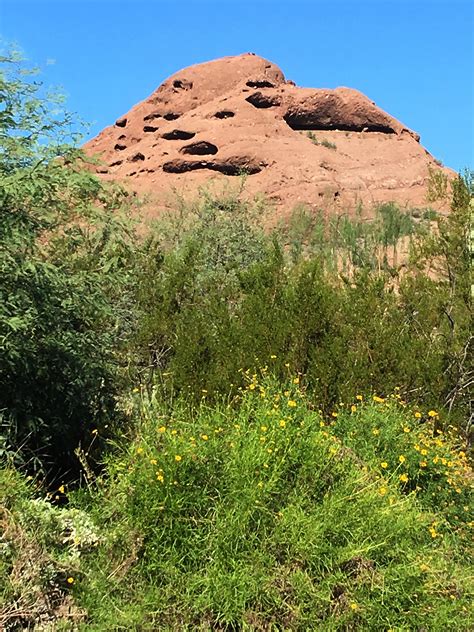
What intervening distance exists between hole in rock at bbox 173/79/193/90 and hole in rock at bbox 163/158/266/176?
1418cm

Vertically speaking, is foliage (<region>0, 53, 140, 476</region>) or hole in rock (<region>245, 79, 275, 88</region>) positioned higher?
hole in rock (<region>245, 79, 275, 88</region>)

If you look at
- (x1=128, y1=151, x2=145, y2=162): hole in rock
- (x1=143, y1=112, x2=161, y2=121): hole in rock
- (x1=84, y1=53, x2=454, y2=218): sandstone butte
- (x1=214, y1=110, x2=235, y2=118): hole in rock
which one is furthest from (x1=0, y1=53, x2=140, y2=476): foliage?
(x1=143, y1=112, x2=161, y2=121): hole in rock

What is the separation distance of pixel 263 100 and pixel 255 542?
66245 mm

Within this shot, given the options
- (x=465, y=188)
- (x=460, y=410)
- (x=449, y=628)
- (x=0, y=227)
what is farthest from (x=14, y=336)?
(x=465, y=188)

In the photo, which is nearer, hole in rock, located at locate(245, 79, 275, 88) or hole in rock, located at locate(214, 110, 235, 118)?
hole in rock, located at locate(214, 110, 235, 118)

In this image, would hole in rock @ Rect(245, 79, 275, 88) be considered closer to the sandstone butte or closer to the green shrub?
the sandstone butte

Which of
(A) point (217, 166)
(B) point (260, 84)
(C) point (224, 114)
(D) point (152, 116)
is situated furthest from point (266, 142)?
(D) point (152, 116)

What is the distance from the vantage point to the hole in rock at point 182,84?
235 ft

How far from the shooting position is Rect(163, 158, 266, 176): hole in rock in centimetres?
5828

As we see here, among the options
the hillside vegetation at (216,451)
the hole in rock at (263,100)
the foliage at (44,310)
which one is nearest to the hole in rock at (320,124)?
the hole in rock at (263,100)

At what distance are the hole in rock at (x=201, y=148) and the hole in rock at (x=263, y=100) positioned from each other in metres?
8.02

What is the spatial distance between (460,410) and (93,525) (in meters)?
4.91

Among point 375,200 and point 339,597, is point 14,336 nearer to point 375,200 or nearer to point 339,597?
point 339,597

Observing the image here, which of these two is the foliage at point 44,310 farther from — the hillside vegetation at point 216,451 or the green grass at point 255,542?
the green grass at point 255,542
